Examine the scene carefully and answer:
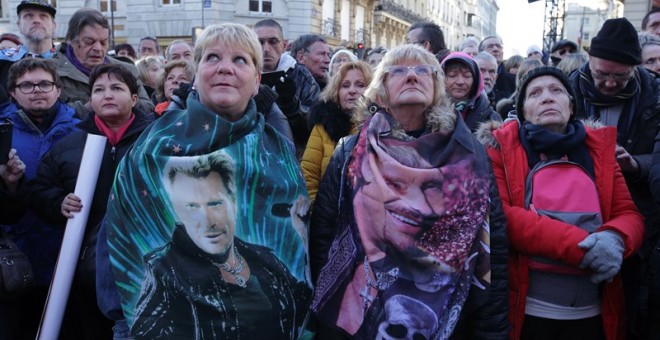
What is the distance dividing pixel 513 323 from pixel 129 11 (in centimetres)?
3000

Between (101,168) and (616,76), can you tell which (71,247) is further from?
(616,76)

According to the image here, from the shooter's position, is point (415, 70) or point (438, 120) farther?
point (415, 70)

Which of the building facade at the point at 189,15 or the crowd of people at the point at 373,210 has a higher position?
the building facade at the point at 189,15

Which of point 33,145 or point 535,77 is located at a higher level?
point 535,77

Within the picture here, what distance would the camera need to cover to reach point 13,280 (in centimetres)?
346

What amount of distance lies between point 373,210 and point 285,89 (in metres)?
2.26

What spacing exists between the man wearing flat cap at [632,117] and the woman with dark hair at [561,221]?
207mm

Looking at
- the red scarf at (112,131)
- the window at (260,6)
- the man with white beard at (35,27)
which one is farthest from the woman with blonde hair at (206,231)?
the window at (260,6)

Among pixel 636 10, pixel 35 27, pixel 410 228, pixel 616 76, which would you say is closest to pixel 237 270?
pixel 410 228

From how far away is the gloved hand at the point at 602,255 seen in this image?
2.82 metres

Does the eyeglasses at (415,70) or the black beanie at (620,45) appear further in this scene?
the black beanie at (620,45)

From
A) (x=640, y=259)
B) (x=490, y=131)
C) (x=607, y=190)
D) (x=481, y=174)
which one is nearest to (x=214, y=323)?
(x=481, y=174)

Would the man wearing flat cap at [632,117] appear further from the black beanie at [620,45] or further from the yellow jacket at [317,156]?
the yellow jacket at [317,156]

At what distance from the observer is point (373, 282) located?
275 centimetres
